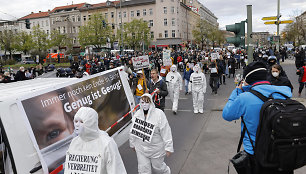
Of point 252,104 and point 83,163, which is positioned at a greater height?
point 252,104

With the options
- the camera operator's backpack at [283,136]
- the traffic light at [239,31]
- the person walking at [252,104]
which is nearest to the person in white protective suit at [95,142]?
the person walking at [252,104]

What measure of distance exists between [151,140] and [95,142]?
1.63 m

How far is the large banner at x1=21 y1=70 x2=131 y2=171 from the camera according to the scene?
346 centimetres

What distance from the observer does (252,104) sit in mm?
2826

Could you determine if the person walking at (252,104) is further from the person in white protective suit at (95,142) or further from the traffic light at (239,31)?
the traffic light at (239,31)

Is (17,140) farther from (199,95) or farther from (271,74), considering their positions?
(199,95)

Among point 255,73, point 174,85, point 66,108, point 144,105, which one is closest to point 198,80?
point 174,85

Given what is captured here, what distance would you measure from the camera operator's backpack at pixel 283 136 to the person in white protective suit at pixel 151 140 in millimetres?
1862

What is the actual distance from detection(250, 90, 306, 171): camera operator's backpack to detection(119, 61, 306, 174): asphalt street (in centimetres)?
272

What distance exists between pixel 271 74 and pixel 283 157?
16.0ft

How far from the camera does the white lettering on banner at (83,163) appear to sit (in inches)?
108

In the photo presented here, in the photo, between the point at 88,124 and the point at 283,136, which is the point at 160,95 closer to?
the point at 88,124

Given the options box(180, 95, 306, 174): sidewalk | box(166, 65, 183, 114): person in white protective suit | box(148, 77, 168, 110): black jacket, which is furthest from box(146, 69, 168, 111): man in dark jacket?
box(166, 65, 183, 114): person in white protective suit

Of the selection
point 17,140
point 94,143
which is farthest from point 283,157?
point 17,140
